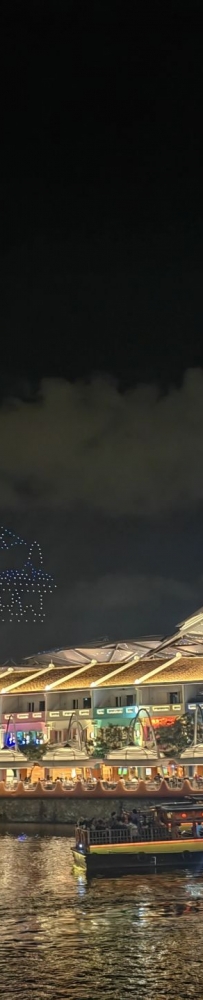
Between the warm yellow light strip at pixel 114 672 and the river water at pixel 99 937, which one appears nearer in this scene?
the river water at pixel 99 937

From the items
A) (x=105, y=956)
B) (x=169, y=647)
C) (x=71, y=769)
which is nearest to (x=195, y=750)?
(x=71, y=769)

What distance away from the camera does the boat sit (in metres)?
37.6

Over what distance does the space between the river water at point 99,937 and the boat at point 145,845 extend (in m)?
0.93

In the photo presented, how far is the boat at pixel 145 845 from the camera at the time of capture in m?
37.6

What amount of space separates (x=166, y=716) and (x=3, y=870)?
114 feet

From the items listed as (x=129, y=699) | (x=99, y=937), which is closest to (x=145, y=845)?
(x=99, y=937)

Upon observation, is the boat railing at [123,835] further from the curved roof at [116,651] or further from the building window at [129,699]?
the curved roof at [116,651]

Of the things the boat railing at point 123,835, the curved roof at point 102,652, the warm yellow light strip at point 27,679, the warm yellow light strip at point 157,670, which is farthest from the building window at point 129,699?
the boat railing at point 123,835

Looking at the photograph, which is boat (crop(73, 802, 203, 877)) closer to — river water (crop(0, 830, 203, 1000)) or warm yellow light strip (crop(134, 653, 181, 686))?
river water (crop(0, 830, 203, 1000))

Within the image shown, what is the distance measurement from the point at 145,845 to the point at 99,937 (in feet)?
36.7

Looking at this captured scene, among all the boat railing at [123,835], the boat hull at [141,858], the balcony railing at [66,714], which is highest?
the balcony railing at [66,714]

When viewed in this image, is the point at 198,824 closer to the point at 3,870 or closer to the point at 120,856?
the point at 120,856

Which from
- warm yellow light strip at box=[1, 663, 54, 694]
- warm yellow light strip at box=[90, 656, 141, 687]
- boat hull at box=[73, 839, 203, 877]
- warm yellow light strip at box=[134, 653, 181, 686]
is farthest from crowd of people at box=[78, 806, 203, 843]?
warm yellow light strip at box=[1, 663, 54, 694]

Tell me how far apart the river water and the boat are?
3.04 feet
